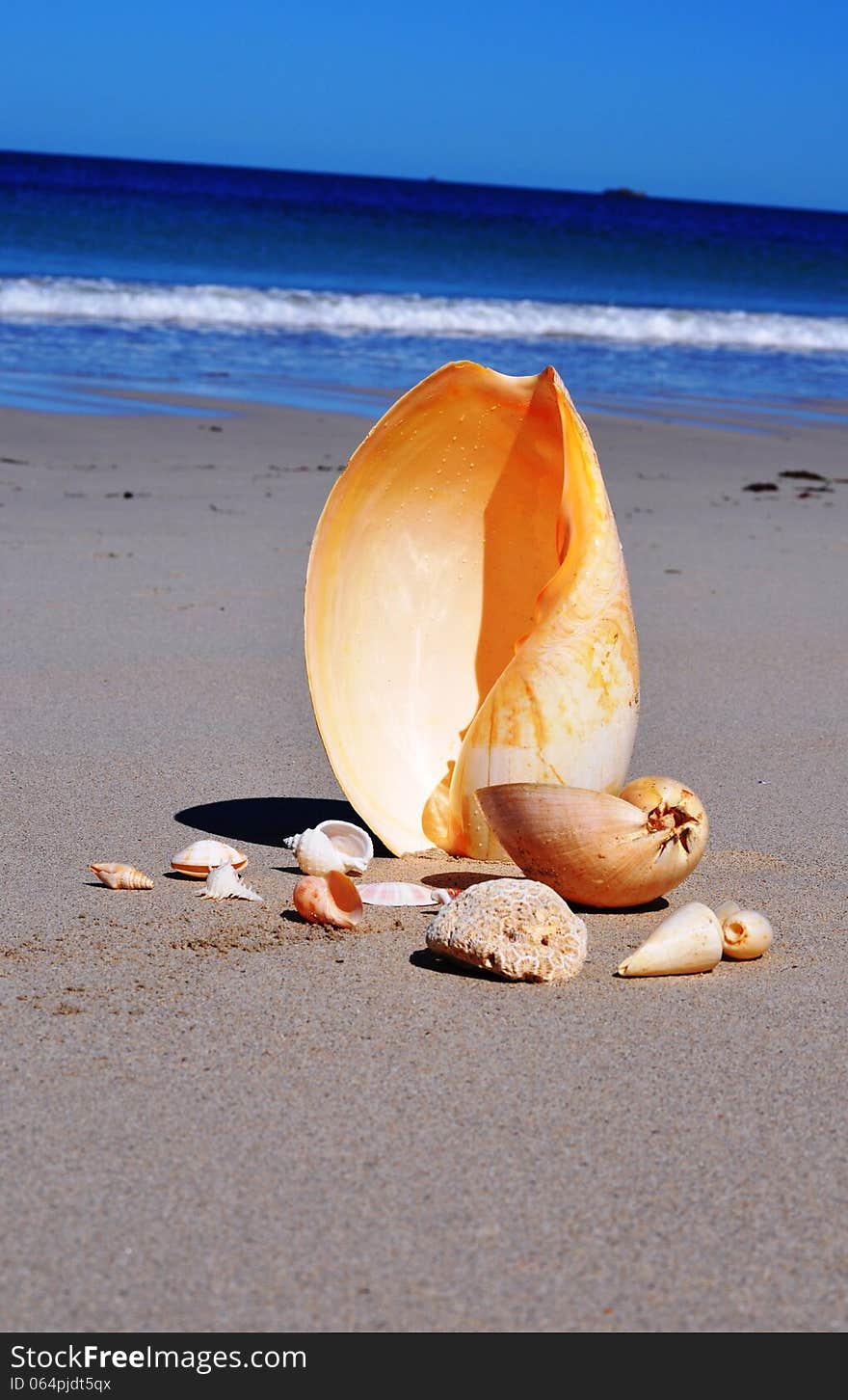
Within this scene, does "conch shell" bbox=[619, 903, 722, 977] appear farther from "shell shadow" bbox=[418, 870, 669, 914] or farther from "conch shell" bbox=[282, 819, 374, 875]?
"conch shell" bbox=[282, 819, 374, 875]

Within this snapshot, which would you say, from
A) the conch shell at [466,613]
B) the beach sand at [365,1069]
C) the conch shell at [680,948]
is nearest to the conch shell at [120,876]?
the beach sand at [365,1069]

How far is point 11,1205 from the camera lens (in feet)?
5.58

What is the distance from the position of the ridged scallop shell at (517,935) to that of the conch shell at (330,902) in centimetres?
25

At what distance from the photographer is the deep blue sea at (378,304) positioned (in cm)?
1452

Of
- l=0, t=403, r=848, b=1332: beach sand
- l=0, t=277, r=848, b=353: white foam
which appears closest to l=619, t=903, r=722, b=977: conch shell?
l=0, t=403, r=848, b=1332: beach sand

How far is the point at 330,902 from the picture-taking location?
2586mm

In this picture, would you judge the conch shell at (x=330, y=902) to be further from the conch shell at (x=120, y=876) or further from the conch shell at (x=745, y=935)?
the conch shell at (x=745, y=935)

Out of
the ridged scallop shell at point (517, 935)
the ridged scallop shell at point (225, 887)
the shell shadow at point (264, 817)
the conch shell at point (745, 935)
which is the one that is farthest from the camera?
the shell shadow at point (264, 817)

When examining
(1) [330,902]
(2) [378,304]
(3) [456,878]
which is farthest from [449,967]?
(2) [378,304]

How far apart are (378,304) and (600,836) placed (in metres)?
20.7

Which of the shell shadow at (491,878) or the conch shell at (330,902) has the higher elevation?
the conch shell at (330,902)

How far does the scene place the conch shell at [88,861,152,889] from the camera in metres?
2.73

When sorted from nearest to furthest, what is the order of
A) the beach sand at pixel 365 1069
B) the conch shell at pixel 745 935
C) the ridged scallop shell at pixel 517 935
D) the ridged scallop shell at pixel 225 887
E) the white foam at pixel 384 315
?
the beach sand at pixel 365 1069 → the ridged scallop shell at pixel 517 935 → the conch shell at pixel 745 935 → the ridged scallop shell at pixel 225 887 → the white foam at pixel 384 315
